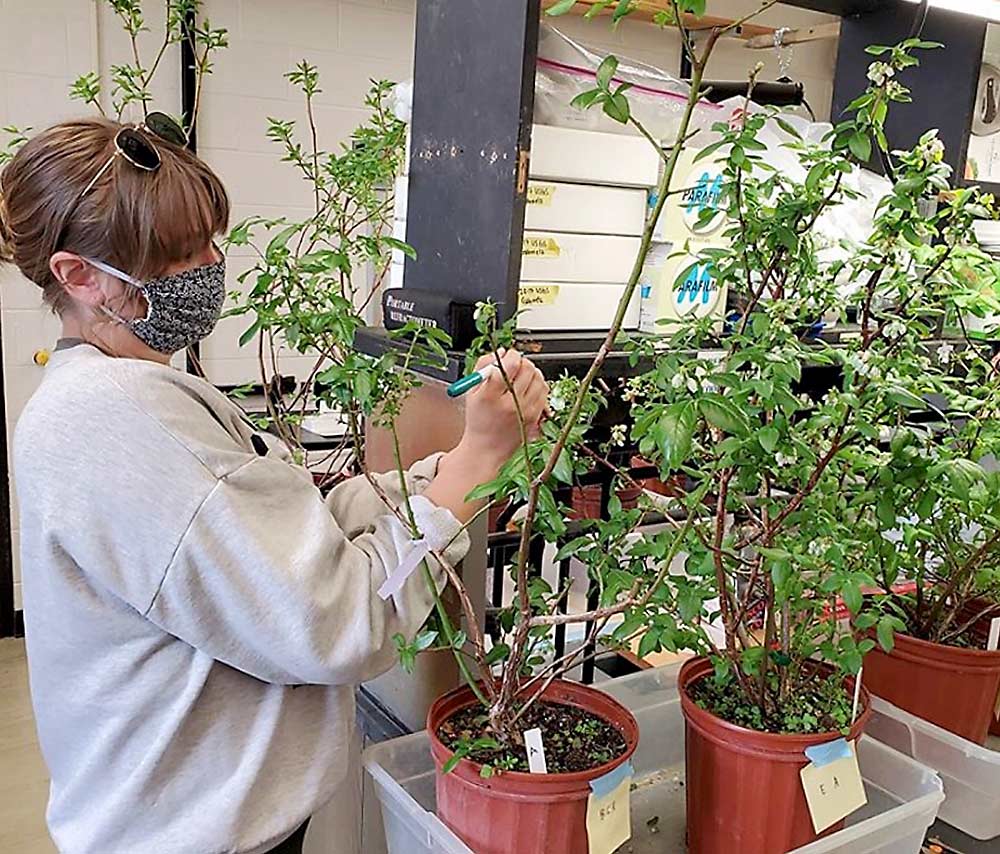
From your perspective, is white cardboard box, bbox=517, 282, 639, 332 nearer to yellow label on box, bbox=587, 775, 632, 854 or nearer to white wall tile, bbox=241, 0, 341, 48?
yellow label on box, bbox=587, 775, 632, 854

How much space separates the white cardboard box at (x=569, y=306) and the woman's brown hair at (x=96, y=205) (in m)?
0.50

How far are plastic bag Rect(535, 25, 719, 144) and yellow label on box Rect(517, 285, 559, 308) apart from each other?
0.23 m

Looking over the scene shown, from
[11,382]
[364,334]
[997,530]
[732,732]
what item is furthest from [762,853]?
[11,382]

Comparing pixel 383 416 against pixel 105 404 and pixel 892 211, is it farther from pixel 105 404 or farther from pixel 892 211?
pixel 892 211

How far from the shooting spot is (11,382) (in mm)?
3326

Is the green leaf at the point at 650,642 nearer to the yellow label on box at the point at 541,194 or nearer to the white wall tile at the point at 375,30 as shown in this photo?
the yellow label on box at the point at 541,194

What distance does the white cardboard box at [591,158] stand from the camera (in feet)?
4.50

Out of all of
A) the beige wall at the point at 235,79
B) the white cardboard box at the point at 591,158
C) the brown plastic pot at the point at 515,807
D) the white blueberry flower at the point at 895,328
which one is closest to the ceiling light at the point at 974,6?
the white cardboard box at the point at 591,158

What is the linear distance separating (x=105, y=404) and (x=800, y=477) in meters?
0.79

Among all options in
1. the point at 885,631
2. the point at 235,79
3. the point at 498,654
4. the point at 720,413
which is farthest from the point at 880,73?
the point at 235,79

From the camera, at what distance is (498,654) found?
112 cm

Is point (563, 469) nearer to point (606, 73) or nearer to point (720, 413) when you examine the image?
point (720, 413)

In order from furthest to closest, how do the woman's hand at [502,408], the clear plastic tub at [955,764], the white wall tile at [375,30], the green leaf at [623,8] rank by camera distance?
the white wall tile at [375,30] → the clear plastic tub at [955,764] → the woman's hand at [502,408] → the green leaf at [623,8]

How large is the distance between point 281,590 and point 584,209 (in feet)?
2.57
